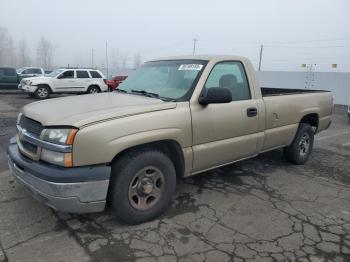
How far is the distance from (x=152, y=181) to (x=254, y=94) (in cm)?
209

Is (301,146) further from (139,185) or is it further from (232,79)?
(139,185)

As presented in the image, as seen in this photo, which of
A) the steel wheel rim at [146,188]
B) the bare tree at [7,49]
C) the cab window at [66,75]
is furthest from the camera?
the bare tree at [7,49]

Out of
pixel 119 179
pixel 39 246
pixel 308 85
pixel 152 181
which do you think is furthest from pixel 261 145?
pixel 308 85

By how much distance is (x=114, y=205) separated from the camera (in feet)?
11.1

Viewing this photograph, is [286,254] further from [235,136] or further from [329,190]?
[329,190]

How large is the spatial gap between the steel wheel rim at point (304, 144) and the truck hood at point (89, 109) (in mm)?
3250

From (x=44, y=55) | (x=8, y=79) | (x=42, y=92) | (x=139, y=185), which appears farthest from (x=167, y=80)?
(x=44, y=55)

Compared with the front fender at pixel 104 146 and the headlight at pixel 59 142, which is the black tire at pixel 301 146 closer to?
the front fender at pixel 104 146

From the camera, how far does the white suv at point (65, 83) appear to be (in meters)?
18.6

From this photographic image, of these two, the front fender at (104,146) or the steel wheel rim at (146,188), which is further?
the steel wheel rim at (146,188)

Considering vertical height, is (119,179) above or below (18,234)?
above

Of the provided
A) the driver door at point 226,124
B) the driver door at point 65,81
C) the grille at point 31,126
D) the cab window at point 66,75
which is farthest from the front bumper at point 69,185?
the cab window at point 66,75

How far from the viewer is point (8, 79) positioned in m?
22.1

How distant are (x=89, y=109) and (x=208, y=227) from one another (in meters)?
1.80
